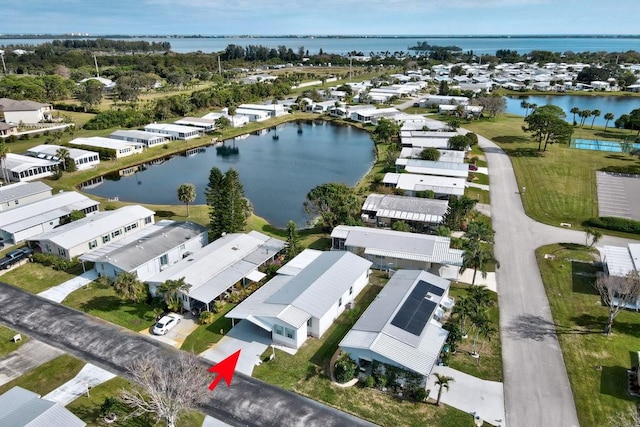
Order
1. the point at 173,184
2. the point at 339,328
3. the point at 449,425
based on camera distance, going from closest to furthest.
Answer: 1. the point at 449,425
2. the point at 339,328
3. the point at 173,184

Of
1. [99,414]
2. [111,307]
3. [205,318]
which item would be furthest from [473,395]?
[111,307]

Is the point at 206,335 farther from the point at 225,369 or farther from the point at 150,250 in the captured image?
the point at 150,250

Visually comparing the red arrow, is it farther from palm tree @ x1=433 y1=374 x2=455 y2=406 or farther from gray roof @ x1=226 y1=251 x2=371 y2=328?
palm tree @ x1=433 y1=374 x2=455 y2=406

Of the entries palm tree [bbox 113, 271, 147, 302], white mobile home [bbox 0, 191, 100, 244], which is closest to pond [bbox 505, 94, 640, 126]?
white mobile home [bbox 0, 191, 100, 244]

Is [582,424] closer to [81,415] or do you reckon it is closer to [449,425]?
[449,425]

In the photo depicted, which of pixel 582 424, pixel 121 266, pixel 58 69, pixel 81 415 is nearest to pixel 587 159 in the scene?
pixel 582 424
